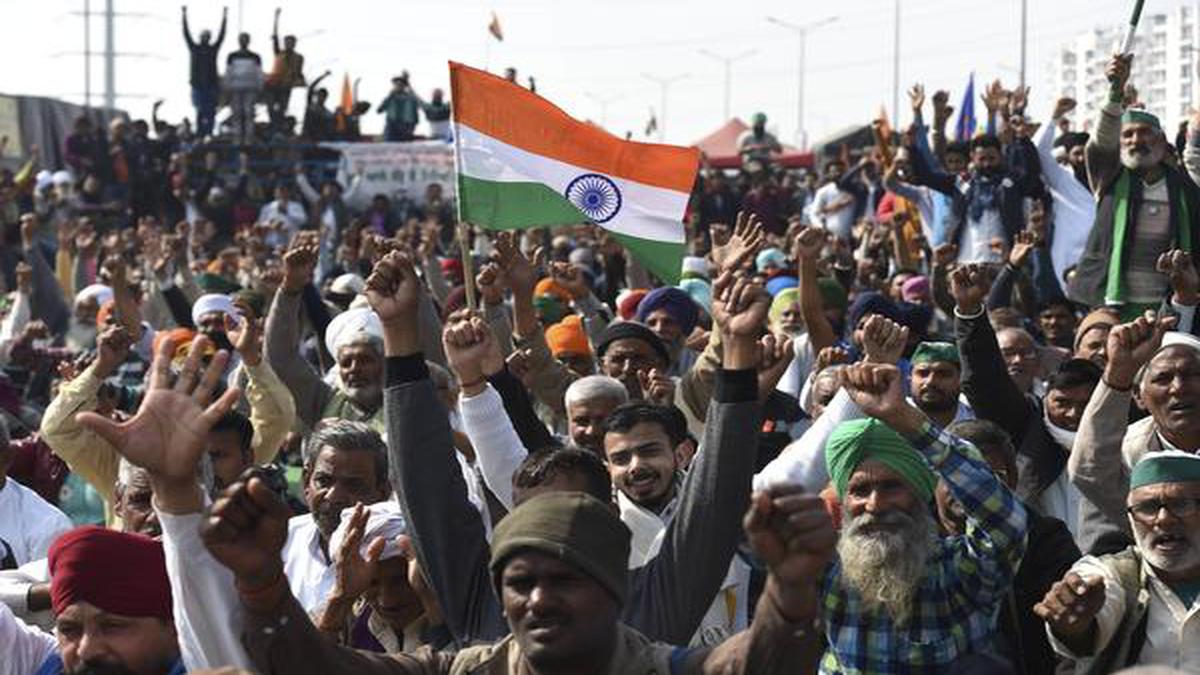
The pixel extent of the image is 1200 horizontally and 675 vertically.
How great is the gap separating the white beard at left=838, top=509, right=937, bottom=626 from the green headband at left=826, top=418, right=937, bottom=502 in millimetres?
99

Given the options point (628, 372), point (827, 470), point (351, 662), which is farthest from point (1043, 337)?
point (351, 662)

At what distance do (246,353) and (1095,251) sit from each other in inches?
168

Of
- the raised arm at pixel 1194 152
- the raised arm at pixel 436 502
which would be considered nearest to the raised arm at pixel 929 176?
the raised arm at pixel 1194 152

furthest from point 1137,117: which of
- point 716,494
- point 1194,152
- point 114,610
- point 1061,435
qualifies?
point 114,610

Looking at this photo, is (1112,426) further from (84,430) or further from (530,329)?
(84,430)

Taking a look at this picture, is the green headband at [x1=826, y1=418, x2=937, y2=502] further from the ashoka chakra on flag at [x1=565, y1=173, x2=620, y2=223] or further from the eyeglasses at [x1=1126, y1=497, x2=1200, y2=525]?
the ashoka chakra on flag at [x1=565, y1=173, x2=620, y2=223]

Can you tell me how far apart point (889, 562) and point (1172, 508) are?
0.78 meters

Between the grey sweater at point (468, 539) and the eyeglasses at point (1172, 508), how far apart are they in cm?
117

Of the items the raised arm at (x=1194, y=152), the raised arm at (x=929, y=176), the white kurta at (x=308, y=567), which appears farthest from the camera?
the raised arm at (x=929, y=176)

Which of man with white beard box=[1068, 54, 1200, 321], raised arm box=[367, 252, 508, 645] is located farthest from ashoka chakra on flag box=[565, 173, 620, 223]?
raised arm box=[367, 252, 508, 645]

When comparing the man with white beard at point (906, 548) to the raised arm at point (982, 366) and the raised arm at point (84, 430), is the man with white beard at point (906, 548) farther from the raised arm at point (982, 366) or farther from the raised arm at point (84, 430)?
the raised arm at point (84, 430)

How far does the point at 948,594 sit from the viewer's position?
4.86m

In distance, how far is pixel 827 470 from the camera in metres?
5.36

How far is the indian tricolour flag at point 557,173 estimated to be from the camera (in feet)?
26.4
